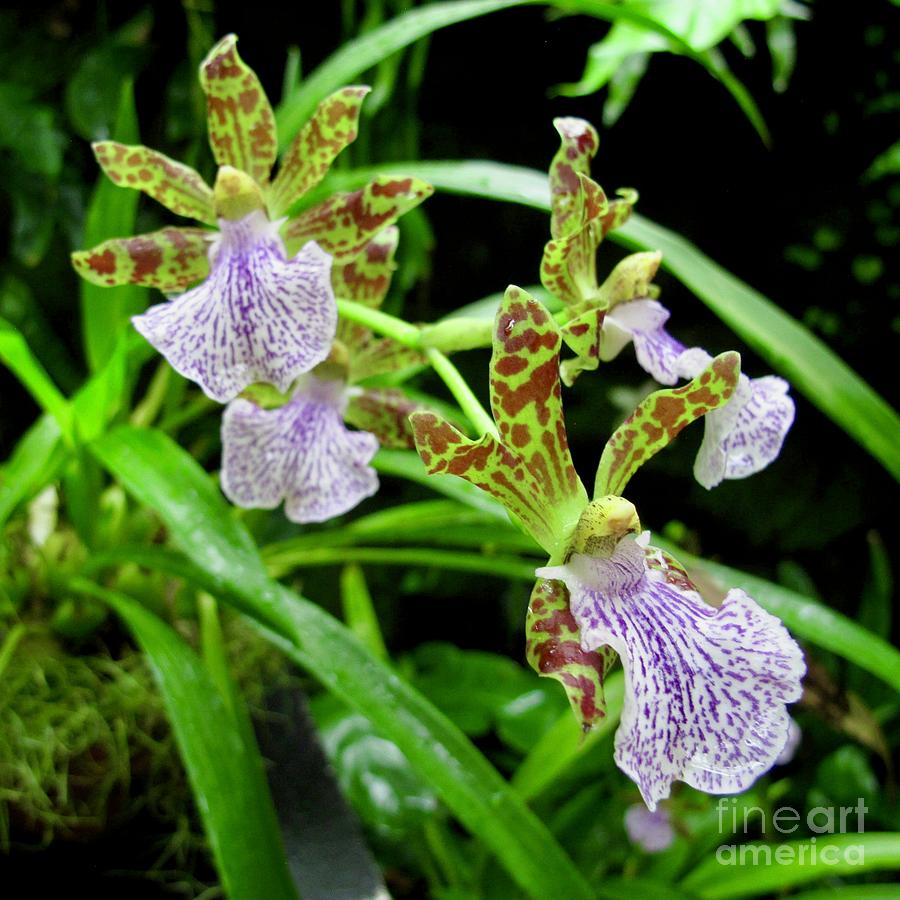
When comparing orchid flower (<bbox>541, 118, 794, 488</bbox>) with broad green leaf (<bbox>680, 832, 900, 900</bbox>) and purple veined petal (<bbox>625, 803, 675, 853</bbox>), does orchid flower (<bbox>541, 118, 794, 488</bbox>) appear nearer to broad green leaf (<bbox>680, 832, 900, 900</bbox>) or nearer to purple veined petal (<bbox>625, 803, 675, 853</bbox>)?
broad green leaf (<bbox>680, 832, 900, 900</bbox>)

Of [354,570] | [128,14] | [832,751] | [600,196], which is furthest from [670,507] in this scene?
[128,14]

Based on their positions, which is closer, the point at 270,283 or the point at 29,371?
the point at 270,283

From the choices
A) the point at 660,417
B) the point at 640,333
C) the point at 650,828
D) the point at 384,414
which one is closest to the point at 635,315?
the point at 640,333

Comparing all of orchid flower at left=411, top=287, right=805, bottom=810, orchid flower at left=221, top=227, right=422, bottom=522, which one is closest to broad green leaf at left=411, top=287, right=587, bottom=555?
orchid flower at left=411, top=287, right=805, bottom=810

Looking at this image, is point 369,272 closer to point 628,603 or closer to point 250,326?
point 250,326

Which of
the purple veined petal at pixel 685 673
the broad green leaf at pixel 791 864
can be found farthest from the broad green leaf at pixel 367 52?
the broad green leaf at pixel 791 864

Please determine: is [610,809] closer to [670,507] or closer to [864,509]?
[670,507]

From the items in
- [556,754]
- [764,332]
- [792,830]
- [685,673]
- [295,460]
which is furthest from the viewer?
[792,830]

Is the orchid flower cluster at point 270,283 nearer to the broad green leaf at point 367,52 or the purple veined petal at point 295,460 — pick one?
the purple veined petal at point 295,460
